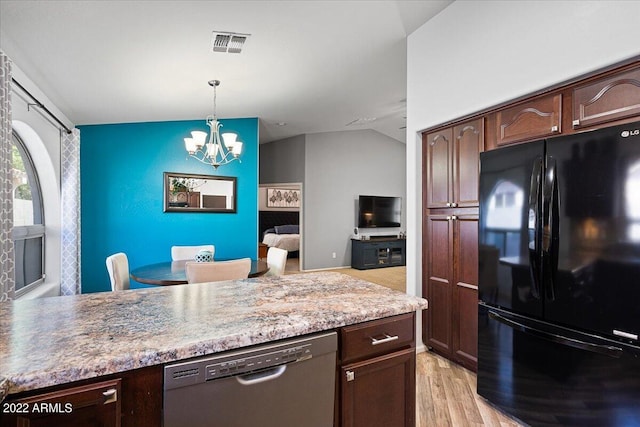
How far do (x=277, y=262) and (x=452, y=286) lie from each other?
1.71 m

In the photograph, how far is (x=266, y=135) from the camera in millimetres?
6840

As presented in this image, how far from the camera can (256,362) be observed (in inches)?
38.4

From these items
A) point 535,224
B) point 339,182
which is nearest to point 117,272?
point 535,224

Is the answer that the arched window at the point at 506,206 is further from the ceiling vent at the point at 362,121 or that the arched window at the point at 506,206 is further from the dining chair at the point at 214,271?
the ceiling vent at the point at 362,121

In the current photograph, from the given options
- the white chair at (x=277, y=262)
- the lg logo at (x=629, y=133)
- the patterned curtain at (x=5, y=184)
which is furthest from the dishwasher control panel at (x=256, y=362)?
the white chair at (x=277, y=262)

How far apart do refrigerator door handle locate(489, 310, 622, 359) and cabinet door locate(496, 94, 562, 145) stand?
1170mm

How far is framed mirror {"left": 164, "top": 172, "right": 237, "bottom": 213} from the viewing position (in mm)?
4566

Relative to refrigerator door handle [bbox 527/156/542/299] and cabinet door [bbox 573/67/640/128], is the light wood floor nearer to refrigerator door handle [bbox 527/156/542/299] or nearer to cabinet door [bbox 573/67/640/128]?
refrigerator door handle [bbox 527/156/542/299]

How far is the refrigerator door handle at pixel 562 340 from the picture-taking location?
145 cm

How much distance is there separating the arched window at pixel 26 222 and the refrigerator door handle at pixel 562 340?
4052 millimetres

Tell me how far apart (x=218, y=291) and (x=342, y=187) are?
6.02 m

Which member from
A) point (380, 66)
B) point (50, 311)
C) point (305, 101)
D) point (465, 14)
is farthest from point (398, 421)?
point (305, 101)

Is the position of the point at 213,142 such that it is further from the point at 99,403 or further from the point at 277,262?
the point at 99,403

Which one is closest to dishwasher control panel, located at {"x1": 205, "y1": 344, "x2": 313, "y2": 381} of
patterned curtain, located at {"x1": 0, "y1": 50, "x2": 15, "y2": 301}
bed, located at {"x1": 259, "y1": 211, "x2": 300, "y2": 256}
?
patterned curtain, located at {"x1": 0, "y1": 50, "x2": 15, "y2": 301}
